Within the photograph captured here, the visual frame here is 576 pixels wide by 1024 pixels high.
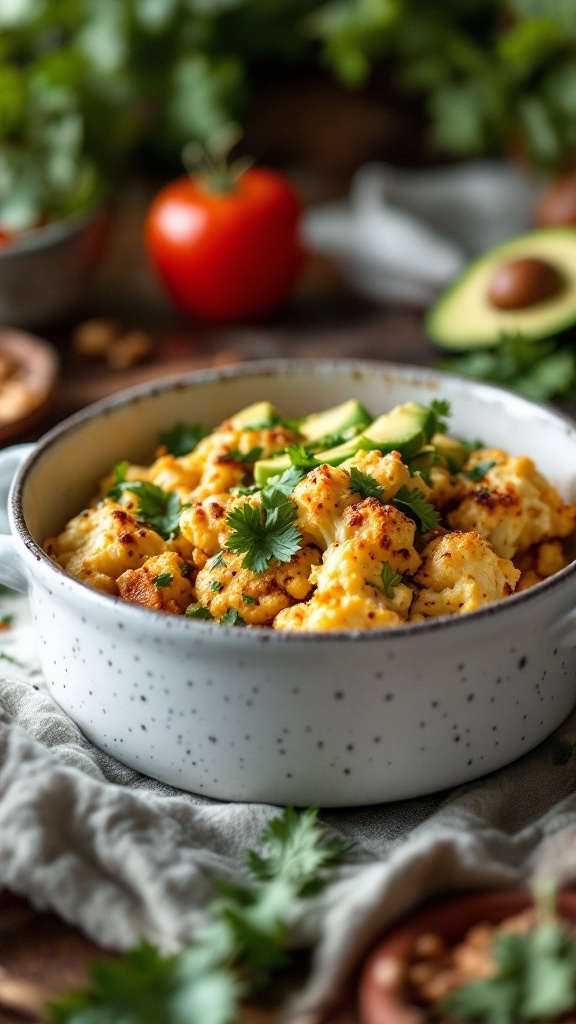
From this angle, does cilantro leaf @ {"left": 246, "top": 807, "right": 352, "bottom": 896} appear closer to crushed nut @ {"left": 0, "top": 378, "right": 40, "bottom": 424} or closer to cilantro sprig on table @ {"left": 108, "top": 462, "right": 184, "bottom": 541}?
cilantro sprig on table @ {"left": 108, "top": 462, "right": 184, "bottom": 541}

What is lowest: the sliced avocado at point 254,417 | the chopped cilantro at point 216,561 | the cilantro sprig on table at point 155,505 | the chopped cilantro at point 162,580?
the sliced avocado at point 254,417

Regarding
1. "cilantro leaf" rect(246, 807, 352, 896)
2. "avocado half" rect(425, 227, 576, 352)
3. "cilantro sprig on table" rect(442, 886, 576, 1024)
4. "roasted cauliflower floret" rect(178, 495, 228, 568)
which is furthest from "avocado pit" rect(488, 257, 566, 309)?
"cilantro sprig on table" rect(442, 886, 576, 1024)

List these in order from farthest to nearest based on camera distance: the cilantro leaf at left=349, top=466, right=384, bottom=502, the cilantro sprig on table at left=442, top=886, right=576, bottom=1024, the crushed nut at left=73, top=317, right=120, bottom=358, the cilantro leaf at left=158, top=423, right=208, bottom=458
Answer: the crushed nut at left=73, top=317, right=120, bottom=358 → the cilantro leaf at left=158, top=423, right=208, bottom=458 → the cilantro leaf at left=349, top=466, right=384, bottom=502 → the cilantro sprig on table at left=442, top=886, right=576, bottom=1024

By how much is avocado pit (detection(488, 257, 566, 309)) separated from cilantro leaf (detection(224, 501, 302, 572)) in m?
1.66

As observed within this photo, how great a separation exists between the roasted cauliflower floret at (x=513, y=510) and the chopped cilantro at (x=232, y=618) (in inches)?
17.0

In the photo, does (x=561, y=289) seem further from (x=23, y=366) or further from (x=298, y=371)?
(x=23, y=366)

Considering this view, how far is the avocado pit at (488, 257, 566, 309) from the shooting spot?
321 cm

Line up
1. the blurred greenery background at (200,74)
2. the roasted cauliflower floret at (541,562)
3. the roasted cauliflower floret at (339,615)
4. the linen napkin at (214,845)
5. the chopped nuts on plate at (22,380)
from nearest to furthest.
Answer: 1. the linen napkin at (214,845)
2. the roasted cauliflower floret at (339,615)
3. the roasted cauliflower floret at (541,562)
4. the chopped nuts on plate at (22,380)
5. the blurred greenery background at (200,74)

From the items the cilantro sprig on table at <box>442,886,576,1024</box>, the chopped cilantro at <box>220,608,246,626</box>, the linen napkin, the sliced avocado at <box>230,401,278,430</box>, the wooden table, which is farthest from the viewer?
the wooden table

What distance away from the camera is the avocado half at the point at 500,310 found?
3.17 metres

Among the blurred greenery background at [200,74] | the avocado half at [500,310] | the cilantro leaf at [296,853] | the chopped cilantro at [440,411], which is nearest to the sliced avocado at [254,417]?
the chopped cilantro at [440,411]

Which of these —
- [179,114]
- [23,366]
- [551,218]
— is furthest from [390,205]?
[23,366]

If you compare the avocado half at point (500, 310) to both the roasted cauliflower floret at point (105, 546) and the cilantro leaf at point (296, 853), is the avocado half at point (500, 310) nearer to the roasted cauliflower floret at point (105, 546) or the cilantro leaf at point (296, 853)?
the roasted cauliflower floret at point (105, 546)

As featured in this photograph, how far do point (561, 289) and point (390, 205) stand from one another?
0.95m
